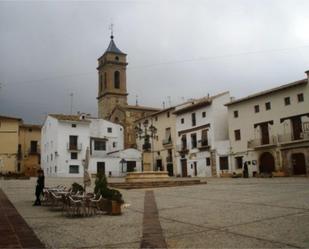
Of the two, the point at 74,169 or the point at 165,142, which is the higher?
the point at 165,142

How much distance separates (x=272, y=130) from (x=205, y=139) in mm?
9158

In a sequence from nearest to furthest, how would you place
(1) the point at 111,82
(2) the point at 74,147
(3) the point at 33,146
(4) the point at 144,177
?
1. (4) the point at 144,177
2. (2) the point at 74,147
3. (3) the point at 33,146
4. (1) the point at 111,82

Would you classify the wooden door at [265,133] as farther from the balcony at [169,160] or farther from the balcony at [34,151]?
the balcony at [34,151]

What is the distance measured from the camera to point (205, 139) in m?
40.6

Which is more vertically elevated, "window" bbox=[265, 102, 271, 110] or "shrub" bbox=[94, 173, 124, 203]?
"window" bbox=[265, 102, 271, 110]

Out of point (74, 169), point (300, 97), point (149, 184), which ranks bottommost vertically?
point (149, 184)

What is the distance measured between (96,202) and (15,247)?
4655 millimetres

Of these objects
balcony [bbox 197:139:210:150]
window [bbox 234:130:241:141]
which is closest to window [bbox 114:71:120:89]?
balcony [bbox 197:139:210:150]

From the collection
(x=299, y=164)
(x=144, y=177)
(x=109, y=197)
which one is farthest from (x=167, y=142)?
(x=109, y=197)

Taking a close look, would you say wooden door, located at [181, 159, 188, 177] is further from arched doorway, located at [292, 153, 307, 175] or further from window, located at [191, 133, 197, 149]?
arched doorway, located at [292, 153, 307, 175]

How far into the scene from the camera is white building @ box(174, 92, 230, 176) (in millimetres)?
38750

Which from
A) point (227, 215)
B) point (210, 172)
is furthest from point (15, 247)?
point (210, 172)

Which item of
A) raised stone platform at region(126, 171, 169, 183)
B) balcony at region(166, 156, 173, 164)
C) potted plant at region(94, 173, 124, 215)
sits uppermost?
balcony at region(166, 156, 173, 164)

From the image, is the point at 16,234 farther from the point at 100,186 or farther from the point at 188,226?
the point at 100,186
